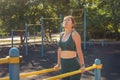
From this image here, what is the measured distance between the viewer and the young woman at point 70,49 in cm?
515

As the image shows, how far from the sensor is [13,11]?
82.5 feet

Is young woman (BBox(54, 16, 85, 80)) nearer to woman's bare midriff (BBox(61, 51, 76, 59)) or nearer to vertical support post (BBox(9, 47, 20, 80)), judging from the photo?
woman's bare midriff (BBox(61, 51, 76, 59))

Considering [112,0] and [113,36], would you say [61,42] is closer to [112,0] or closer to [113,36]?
[112,0]

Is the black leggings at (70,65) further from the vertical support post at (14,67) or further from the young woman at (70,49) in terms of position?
the vertical support post at (14,67)

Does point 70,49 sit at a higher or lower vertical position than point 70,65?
higher

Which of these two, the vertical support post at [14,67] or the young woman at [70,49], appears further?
the young woman at [70,49]

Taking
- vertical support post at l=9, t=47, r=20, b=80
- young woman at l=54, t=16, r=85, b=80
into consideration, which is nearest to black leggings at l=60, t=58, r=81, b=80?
young woman at l=54, t=16, r=85, b=80

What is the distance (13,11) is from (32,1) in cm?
193

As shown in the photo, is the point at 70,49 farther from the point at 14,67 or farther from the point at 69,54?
the point at 14,67

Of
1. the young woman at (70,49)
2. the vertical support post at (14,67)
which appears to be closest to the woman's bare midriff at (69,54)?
the young woman at (70,49)

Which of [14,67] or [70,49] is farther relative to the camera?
[70,49]

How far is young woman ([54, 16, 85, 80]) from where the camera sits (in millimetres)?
5148

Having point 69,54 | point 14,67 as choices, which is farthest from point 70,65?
point 14,67

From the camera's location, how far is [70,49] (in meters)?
5.20
